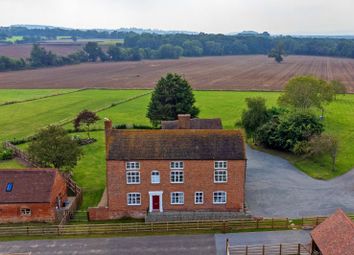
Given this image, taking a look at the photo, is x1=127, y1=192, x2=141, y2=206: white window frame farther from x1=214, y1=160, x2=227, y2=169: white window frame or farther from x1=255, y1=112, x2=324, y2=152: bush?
x1=255, y1=112, x2=324, y2=152: bush

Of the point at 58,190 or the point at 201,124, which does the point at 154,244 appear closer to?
the point at 58,190

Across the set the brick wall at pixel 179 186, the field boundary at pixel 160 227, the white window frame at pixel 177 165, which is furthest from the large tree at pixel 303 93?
the white window frame at pixel 177 165

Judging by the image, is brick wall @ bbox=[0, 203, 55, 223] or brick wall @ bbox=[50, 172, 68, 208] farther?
brick wall @ bbox=[50, 172, 68, 208]

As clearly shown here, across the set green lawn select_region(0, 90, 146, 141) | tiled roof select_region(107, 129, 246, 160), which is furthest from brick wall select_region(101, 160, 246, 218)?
green lawn select_region(0, 90, 146, 141)

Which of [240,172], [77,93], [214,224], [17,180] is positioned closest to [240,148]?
[240,172]

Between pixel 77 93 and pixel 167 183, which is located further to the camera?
pixel 77 93

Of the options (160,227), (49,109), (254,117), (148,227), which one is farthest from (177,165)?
(49,109)

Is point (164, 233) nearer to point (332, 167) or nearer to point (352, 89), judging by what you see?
point (332, 167)
